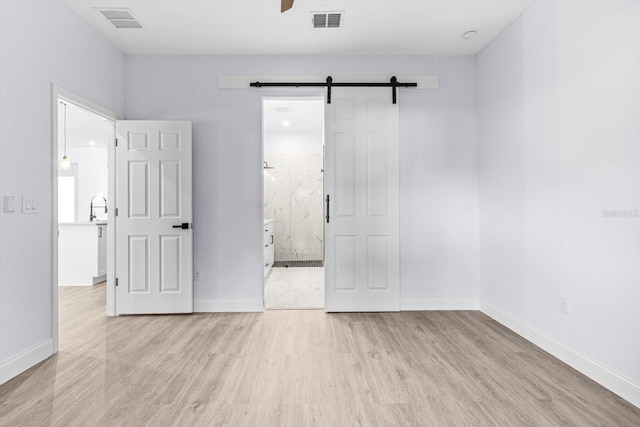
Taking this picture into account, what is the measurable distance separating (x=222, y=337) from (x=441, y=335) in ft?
6.45

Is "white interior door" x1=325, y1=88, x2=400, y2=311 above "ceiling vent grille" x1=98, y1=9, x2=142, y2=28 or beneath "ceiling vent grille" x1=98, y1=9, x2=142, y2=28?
beneath

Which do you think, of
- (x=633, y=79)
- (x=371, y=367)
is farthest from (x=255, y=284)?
(x=633, y=79)

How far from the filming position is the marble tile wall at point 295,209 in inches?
289

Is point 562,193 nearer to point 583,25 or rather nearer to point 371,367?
point 583,25

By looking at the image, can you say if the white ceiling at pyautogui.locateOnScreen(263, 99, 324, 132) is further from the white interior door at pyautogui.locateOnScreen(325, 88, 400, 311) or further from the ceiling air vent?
the ceiling air vent

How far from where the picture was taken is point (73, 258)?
512 cm

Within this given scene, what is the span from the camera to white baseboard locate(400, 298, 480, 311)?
385 centimetres

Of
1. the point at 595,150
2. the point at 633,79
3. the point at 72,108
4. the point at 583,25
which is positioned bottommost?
the point at 595,150

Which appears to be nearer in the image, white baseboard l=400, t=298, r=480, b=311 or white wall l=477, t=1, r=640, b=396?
white wall l=477, t=1, r=640, b=396

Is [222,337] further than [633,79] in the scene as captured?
Yes

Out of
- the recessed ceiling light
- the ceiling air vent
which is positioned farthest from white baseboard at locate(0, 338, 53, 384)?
the recessed ceiling light

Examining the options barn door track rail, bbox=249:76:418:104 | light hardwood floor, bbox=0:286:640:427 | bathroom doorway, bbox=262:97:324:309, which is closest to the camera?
light hardwood floor, bbox=0:286:640:427

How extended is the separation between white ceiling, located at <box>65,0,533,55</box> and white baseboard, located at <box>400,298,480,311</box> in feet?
9.14

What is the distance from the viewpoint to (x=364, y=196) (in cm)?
384
